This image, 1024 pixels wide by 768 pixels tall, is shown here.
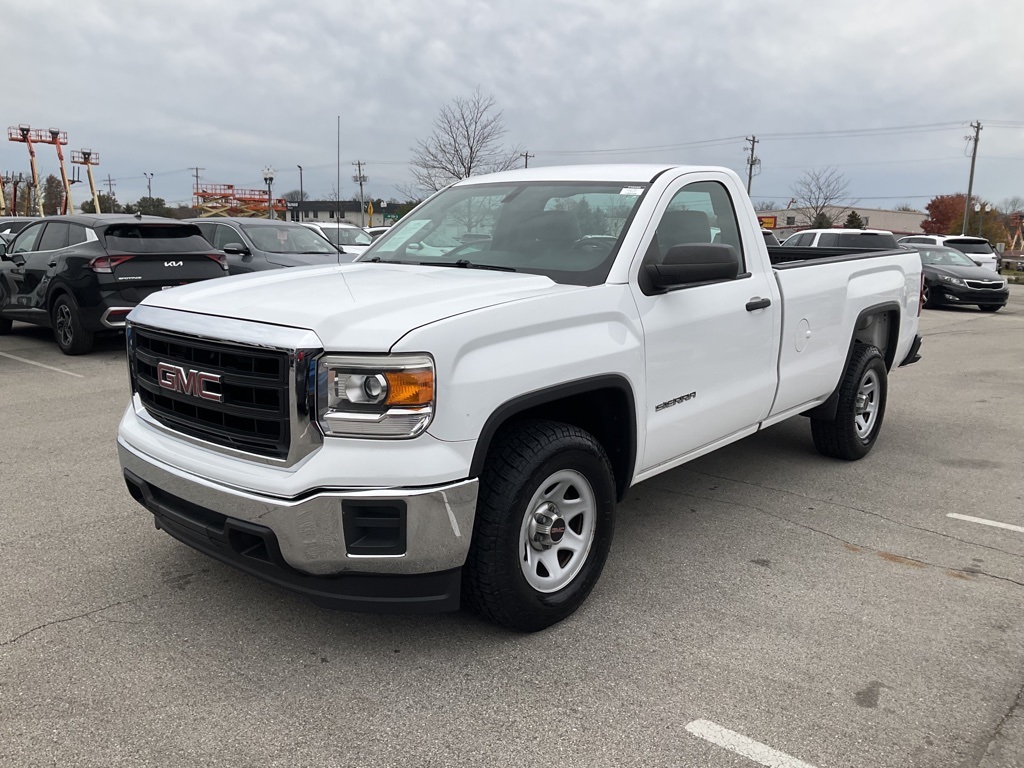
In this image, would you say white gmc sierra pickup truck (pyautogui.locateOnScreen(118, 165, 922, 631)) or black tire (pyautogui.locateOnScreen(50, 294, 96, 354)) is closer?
white gmc sierra pickup truck (pyautogui.locateOnScreen(118, 165, 922, 631))

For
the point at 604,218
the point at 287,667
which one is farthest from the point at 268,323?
the point at 604,218

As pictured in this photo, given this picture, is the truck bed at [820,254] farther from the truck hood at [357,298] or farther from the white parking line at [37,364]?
the white parking line at [37,364]

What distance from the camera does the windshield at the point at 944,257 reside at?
2021 centimetres

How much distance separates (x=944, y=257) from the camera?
806 inches

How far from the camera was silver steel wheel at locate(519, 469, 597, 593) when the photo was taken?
10.7 feet

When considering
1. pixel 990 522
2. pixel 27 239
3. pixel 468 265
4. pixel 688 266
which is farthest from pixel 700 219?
pixel 27 239

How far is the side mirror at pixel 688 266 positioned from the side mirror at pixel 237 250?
8841mm

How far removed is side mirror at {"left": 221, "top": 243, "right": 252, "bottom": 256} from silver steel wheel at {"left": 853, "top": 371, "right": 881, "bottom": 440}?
8445mm

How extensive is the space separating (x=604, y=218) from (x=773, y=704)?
2.22 m

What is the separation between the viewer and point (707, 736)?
2.71 metres

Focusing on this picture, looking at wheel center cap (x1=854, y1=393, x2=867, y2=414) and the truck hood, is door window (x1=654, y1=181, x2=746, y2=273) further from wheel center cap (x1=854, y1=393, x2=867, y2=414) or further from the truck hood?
wheel center cap (x1=854, y1=393, x2=867, y2=414)

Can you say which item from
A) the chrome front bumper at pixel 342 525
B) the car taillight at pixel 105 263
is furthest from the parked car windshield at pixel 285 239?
the chrome front bumper at pixel 342 525

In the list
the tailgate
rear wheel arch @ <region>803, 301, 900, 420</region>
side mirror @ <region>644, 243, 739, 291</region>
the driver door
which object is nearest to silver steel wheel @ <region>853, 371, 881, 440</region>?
rear wheel arch @ <region>803, 301, 900, 420</region>

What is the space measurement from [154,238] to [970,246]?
21022 mm
